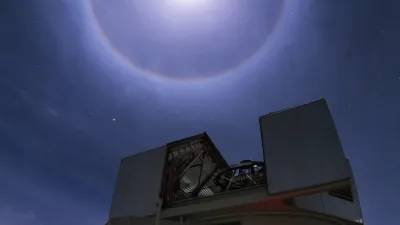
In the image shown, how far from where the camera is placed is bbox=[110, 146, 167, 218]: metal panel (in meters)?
18.5

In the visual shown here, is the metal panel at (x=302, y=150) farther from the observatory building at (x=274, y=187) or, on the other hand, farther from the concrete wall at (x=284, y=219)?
the concrete wall at (x=284, y=219)

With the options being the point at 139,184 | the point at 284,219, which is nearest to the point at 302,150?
the point at 284,219

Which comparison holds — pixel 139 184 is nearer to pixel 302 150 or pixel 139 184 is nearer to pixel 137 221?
pixel 137 221

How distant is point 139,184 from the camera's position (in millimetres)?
19719

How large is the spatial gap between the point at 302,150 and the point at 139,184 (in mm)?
11473

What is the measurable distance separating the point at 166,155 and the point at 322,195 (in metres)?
10.8

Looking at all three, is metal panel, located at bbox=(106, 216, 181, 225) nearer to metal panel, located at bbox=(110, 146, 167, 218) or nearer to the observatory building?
the observatory building

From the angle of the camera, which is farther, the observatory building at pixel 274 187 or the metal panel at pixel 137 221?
the metal panel at pixel 137 221

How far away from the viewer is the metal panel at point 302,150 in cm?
1377

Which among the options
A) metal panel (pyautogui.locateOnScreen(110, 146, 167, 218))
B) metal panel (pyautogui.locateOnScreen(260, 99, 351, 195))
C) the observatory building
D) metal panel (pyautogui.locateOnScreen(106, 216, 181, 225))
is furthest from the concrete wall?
metal panel (pyautogui.locateOnScreen(110, 146, 167, 218))

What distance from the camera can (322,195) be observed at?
1616 centimetres

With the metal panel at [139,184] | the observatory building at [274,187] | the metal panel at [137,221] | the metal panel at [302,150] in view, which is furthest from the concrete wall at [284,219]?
the metal panel at [139,184]

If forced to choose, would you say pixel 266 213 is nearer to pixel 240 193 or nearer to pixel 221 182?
pixel 240 193

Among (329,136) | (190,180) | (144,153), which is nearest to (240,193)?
(329,136)
